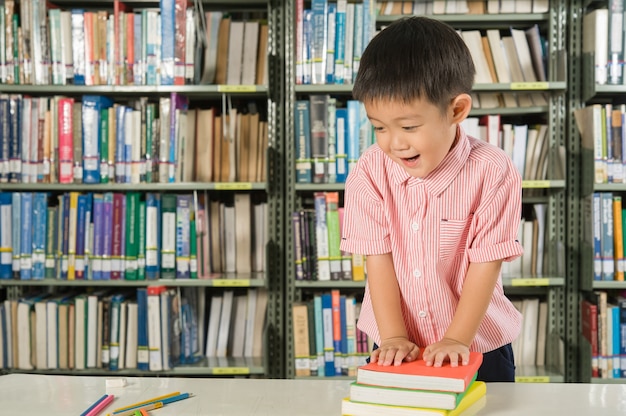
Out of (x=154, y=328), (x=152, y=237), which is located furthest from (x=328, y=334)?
(x=152, y=237)

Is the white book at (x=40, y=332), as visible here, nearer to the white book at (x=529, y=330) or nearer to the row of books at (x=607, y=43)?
the white book at (x=529, y=330)

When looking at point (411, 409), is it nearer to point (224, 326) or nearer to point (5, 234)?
point (224, 326)

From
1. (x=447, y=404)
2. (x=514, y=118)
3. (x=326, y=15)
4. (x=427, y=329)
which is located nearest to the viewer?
(x=447, y=404)

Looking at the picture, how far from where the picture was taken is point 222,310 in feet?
9.91

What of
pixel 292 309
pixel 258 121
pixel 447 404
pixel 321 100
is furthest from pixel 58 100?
pixel 447 404

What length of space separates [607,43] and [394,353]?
2137 millimetres

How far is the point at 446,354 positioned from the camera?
1101mm

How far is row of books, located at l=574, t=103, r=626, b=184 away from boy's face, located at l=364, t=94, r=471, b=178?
1848 millimetres

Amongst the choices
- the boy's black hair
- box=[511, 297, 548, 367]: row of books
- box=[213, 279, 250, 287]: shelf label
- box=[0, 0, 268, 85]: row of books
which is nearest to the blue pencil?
the boy's black hair

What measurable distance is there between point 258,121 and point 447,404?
2126 mm

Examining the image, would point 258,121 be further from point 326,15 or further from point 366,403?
point 366,403

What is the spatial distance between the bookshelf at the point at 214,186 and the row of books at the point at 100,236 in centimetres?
3

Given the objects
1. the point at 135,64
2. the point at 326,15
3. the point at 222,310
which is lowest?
the point at 222,310

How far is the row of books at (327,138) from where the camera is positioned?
9.41 ft
